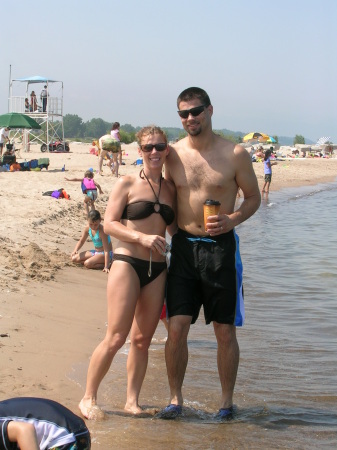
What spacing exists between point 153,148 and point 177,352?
1425 millimetres

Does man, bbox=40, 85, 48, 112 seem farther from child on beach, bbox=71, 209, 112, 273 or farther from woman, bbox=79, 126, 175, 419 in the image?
woman, bbox=79, 126, 175, 419

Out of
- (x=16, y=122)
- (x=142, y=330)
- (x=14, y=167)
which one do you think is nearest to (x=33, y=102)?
(x=16, y=122)

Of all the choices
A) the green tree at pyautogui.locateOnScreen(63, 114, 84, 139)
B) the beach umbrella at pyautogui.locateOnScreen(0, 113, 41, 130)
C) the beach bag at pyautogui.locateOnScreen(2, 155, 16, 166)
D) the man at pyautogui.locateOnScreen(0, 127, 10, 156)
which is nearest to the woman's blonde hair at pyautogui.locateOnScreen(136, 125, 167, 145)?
the beach bag at pyautogui.locateOnScreen(2, 155, 16, 166)

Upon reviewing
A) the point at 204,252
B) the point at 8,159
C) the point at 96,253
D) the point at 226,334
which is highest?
the point at 8,159

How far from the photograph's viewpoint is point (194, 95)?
4895 mm

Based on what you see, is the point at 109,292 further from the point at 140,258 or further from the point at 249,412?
the point at 249,412

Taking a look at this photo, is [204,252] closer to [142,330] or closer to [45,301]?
[142,330]

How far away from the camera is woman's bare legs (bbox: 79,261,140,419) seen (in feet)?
15.4

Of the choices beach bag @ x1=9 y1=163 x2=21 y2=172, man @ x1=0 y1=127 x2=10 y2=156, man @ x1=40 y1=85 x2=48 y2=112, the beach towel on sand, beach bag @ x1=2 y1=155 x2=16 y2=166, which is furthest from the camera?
man @ x1=40 y1=85 x2=48 y2=112

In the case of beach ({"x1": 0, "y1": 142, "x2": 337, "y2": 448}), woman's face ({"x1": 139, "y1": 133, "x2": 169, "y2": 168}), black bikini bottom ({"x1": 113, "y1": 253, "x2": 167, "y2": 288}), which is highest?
woman's face ({"x1": 139, "y1": 133, "x2": 169, "y2": 168})

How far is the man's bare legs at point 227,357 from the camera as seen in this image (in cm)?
494

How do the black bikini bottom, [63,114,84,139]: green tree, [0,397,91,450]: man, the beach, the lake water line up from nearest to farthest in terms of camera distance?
[0,397,91,450]: man
the lake water
the black bikini bottom
the beach
[63,114,84,139]: green tree

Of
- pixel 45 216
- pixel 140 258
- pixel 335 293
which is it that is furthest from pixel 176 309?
pixel 45 216

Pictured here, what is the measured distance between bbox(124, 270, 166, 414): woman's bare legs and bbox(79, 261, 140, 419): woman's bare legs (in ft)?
0.38
